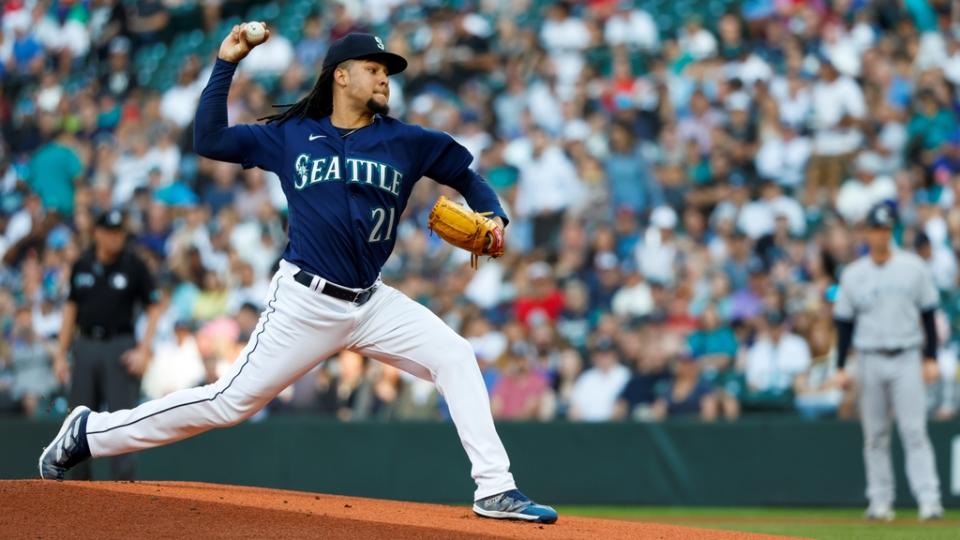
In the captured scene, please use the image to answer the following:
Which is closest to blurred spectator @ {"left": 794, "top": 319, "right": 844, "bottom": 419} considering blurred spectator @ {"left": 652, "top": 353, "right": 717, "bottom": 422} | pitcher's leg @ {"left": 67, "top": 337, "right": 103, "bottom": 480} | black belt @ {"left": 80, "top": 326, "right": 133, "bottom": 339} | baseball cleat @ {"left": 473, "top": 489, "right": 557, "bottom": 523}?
blurred spectator @ {"left": 652, "top": 353, "right": 717, "bottom": 422}

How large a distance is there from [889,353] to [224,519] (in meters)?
5.56

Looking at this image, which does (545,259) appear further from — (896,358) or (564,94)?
(896,358)

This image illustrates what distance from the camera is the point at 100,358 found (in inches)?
383

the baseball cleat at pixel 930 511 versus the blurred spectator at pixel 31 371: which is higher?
the blurred spectator at pixel 31 371

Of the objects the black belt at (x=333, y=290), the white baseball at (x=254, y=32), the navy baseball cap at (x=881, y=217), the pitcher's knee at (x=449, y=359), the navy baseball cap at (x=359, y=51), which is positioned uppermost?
the white baseball at (x=254, y=32)

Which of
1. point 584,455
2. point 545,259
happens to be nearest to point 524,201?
point 545,259

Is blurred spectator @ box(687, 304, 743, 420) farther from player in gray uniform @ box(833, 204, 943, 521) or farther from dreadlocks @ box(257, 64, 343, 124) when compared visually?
dreadlocks @ box(257, 64, 343, 124)

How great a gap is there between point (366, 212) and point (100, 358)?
4058mm

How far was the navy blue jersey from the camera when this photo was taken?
6320 millimetres

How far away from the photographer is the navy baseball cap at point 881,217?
987 centimetres

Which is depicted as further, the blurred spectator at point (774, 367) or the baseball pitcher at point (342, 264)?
the blurred spectator at point (774, 367)

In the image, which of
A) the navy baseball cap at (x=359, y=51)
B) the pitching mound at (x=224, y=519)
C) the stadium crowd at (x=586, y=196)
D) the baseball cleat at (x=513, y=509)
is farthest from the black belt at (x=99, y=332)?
the baseball cleat at (x=513, y=509)

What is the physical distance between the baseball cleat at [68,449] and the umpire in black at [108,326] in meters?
2.86

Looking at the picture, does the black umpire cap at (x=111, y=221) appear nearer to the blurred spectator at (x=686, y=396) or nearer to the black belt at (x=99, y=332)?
the black belt at (x=99, y=332)
